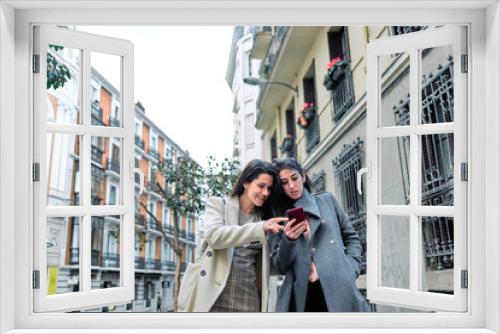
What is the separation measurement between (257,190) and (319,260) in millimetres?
537

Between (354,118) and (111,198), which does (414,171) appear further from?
(111,198)

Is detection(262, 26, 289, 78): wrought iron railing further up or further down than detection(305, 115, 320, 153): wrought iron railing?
further up

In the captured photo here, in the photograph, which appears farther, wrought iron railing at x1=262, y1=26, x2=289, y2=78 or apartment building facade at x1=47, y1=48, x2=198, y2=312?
apartment building facade at x1=47, y1=48, x2=198, y2=312

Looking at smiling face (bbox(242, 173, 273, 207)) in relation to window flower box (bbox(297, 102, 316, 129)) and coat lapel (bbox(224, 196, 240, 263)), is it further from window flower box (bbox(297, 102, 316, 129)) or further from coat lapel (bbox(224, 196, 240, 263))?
window flower box (bbox(297, 102, 316, 129))

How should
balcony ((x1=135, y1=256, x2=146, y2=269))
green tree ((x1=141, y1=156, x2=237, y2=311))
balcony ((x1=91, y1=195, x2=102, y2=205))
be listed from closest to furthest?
green tree ((x1=141, y1=156, x2=237, y2=311)), balcony ((x1=91, y1=195, x2=102, y2=205)), balcony ((x1=135, y1=256, x2=146, y2=269))

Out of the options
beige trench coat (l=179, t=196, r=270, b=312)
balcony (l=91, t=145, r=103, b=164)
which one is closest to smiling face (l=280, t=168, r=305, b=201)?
beige trench coat (l=179, t=196, r=270, b=312)

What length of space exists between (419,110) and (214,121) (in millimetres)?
6679

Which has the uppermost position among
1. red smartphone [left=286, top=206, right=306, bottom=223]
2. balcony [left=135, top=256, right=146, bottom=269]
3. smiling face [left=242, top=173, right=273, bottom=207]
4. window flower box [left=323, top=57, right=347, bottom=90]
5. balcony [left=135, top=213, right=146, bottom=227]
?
window flower box [left=323, top=57, right=347, bottom=90]

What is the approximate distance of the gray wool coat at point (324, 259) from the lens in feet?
11.9

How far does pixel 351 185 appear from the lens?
577 cm

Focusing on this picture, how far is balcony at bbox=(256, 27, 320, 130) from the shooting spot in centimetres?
653

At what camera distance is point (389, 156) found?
447cm
